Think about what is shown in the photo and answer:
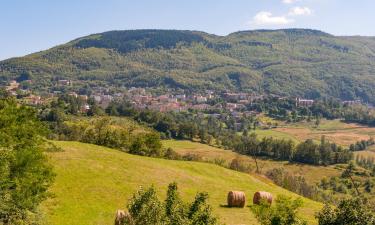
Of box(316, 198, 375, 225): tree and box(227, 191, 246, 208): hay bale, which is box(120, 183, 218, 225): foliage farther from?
box(227, 191, 246, 208): hay bale

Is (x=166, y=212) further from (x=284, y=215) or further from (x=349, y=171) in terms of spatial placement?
(x=349, y=171)

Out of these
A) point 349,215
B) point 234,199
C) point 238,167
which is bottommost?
point 238,167

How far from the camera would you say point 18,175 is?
37.3m

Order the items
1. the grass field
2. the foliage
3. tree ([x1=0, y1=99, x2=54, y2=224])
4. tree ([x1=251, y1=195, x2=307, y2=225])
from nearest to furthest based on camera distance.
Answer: tree ([x1=251, y1=195, x2=307, y2=225])
the foliage
tree ([x1=0, y1=99, x2=54, y2=224])
the grass field

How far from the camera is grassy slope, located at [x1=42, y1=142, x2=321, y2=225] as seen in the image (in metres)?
48.3

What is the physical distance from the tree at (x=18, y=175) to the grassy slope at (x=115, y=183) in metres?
6.86

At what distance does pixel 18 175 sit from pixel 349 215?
90.5 feet

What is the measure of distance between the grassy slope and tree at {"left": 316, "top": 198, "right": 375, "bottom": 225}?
74.4 feet

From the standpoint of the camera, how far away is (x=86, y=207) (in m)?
49.1

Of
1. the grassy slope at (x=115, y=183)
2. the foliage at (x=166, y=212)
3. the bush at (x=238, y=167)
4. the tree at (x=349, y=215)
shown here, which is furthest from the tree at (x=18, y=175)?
the bush at (x=238, y=167)

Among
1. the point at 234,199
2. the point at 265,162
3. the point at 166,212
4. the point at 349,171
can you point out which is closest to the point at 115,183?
the point at 234,199

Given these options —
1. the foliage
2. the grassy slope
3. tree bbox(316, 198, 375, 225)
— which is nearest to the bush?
the grassy slope

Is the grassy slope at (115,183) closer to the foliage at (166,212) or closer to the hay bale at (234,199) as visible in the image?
the hay bale at (234,199)

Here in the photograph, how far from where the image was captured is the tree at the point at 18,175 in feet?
110
